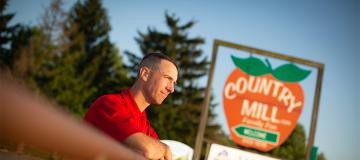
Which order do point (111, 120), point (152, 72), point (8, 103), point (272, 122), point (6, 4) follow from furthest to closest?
1. point (6, 4)
2. point (272, 122)
3. point (152, 72)
4. point (111, 120)
5. point (8, 103)

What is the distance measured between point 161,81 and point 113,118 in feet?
1.45

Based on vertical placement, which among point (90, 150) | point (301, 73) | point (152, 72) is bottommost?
point (90, 150)

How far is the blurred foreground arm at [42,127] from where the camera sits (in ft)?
1.16

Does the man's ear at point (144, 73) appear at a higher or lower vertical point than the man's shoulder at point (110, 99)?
higher

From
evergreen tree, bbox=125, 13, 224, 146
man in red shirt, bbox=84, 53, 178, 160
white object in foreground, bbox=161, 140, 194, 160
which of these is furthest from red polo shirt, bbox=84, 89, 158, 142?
evergreen tree, bbox=125, 13, 224, 146

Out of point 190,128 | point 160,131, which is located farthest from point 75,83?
point 190,128

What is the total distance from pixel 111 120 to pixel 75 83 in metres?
26.7

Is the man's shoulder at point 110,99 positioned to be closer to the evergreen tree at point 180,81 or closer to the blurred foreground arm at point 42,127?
the blurred foreground arm at point 42,127

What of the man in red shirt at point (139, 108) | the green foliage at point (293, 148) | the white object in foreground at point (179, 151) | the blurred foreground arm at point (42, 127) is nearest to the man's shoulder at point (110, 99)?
the man in red shirt at point (139, 108)

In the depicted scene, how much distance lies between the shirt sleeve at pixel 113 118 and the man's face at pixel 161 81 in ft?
0.71

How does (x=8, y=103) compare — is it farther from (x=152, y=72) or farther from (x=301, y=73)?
(x=301, y=73)

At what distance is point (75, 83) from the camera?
27375 millimetres

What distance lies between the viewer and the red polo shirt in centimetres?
140

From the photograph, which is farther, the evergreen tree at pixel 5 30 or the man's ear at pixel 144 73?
the evergreen tree at pixel 5 30
